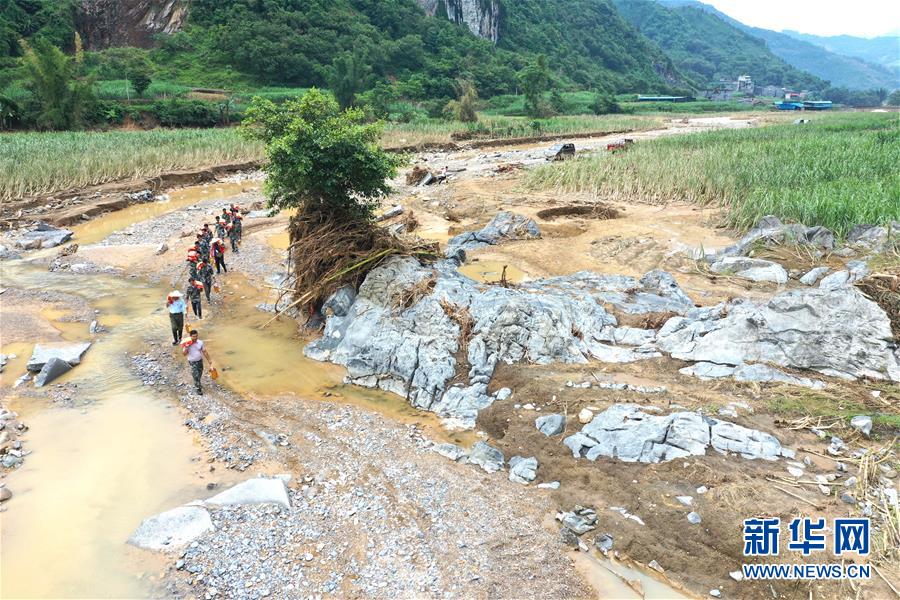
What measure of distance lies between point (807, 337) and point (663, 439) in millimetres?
3500

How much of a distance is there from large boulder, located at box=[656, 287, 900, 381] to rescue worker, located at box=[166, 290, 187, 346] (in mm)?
9166

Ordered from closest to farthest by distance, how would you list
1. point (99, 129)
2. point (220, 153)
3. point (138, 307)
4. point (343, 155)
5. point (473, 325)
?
point (473, 325) → point (343, 155) → point (138, 307) → point (220, 153) → point (99, 129)

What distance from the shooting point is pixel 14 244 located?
17.6 m

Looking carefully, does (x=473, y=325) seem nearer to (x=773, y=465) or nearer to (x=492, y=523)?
(x=492, y=523)

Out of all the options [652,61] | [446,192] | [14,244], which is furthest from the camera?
[652,61]

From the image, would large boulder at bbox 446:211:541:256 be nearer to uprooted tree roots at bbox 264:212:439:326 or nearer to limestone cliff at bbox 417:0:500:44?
uprooted tree roots at bbox 264:212:439:326

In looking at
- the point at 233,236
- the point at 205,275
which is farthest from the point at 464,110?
the point at 205,275

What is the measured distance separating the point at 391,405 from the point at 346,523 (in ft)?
9.46

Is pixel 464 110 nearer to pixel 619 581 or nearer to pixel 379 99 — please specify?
pixel 379 99

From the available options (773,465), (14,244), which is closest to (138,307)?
(14,244)

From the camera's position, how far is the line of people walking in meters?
9.56

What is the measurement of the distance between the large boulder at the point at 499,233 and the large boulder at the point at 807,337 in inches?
343

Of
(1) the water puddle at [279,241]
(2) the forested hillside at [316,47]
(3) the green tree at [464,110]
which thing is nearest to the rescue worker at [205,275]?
(1) the water puddle at [279,241]

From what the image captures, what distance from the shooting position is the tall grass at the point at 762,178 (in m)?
15.6
